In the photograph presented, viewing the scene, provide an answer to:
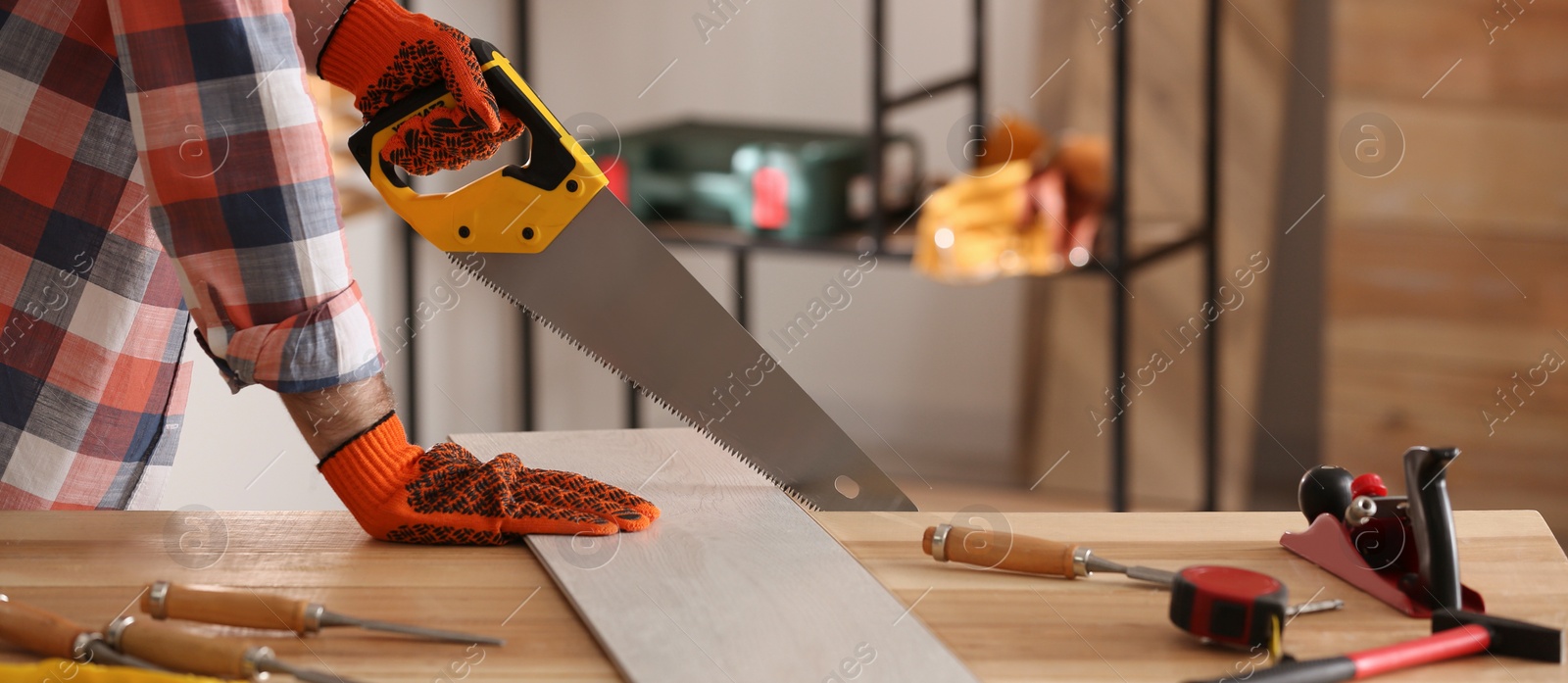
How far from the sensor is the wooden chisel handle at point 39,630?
652 mm

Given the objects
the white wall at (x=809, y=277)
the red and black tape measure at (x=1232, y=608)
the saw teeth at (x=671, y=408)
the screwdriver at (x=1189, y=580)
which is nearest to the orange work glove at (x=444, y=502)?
the saw teeth at (x=671, y=408)

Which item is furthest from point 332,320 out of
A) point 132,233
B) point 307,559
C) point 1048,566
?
point 1048,566

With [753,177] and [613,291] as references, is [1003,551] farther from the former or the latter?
[753,177]

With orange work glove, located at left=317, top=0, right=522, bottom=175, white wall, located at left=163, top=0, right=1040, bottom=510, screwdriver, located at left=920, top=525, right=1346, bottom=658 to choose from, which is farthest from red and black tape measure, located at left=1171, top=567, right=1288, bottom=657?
white wall, located at left=163, top=0, right=1040, bottom=510

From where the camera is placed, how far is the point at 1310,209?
2.78 metres

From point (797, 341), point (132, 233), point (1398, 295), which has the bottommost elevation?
point (797, 341)

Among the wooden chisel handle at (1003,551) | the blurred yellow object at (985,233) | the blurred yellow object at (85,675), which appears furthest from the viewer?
the blurred yellow object at (985,233)

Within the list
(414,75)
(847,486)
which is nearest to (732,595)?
(847,486)

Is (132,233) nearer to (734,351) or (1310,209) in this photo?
(734,351)

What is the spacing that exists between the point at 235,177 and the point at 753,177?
1834mm

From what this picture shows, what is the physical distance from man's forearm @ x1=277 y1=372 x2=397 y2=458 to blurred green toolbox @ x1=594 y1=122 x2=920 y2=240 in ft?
5.73

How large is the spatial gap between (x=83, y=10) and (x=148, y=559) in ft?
1.29

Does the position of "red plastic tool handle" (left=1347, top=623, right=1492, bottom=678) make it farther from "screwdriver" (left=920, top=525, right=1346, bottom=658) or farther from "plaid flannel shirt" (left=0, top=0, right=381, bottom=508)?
"plaid flannel shirt" (left=0, top=0, right=381, bottom=508)

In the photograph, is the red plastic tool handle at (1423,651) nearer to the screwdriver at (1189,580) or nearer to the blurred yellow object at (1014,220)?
the screwdriver at (1189,580)
